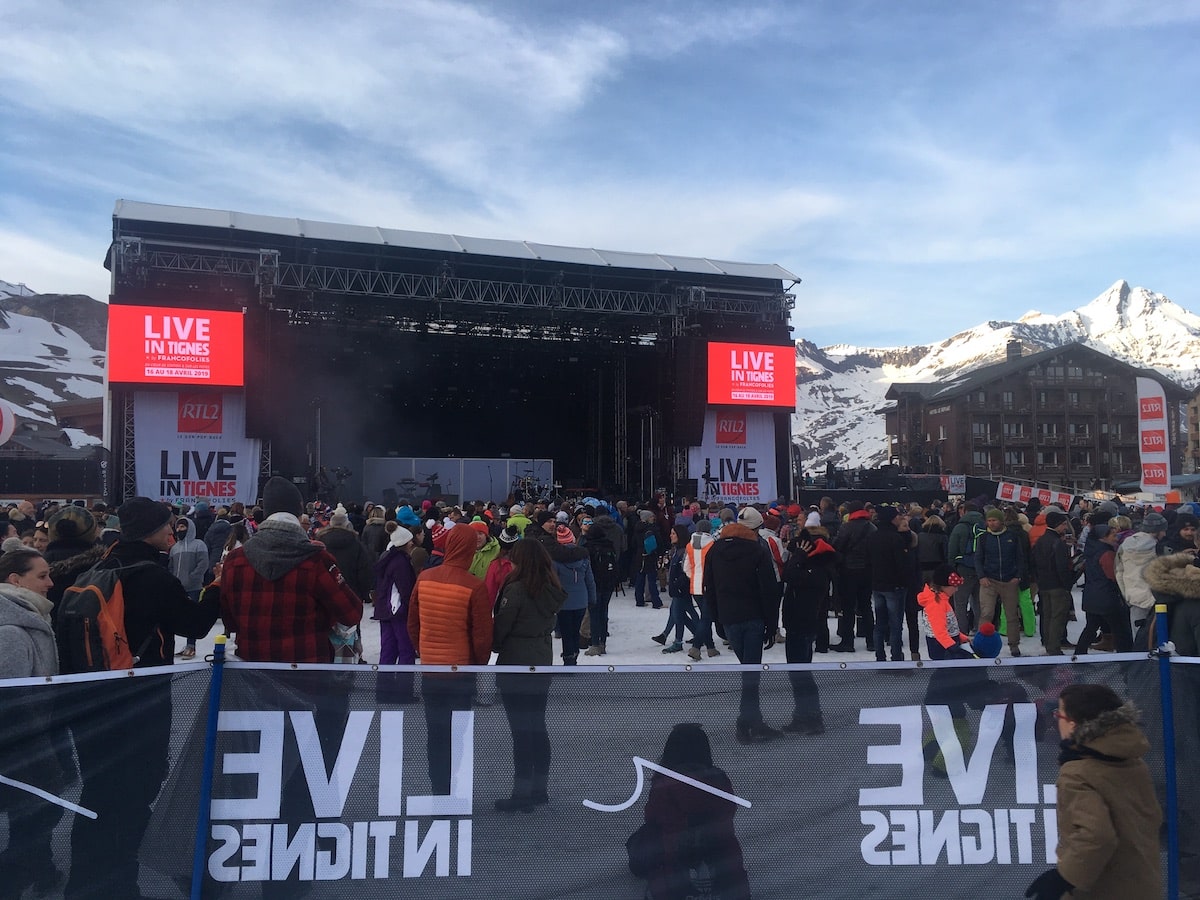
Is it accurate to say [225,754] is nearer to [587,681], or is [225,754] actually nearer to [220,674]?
[220,674]

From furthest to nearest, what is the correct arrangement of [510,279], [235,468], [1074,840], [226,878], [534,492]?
[534,492]
[510,279]
[235,468]
[226,878]
[1074,840]

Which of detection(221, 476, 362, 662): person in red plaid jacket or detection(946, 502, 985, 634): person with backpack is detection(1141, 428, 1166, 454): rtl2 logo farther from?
detection(221, 476, 362, 662): person in red plaid jacket

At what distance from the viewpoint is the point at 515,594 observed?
4.74 m

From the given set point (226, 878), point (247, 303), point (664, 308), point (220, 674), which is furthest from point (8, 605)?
point (664, 308)

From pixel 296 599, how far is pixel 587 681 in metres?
1.35

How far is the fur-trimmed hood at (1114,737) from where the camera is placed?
89.9 inches

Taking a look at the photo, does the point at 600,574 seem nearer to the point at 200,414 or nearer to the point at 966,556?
the point at 966,556

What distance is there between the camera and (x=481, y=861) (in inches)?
112

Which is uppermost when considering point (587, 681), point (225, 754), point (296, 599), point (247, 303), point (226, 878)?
point (247, 303)

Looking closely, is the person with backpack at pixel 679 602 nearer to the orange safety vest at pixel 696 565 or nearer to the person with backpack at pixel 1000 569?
the orange safety vest at pixel 696 565

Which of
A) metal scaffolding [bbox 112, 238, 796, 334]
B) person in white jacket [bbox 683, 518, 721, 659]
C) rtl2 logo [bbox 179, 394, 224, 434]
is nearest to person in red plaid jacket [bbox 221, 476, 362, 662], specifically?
person in white jacket [bbox 683, 518, 721, 659]

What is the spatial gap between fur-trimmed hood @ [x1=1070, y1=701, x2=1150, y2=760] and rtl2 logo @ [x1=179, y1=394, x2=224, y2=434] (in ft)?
74.1

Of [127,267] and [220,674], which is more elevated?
[127,267]

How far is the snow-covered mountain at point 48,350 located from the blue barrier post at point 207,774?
82.8 metres
